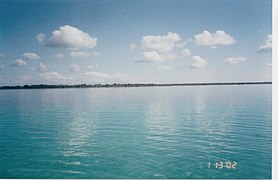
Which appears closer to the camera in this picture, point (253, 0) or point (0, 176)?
point (0, 176)

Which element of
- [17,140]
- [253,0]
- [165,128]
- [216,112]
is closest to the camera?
[253,0]

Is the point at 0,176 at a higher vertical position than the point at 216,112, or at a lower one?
lower

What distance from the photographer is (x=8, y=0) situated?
7633mm

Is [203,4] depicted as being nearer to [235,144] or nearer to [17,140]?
[235,144]

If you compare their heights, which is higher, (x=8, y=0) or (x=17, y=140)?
(x=8, y=0)

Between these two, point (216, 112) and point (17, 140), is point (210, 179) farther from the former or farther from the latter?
point (216, 112)

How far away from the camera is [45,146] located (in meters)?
7.44

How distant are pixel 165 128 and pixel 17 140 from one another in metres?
4.63

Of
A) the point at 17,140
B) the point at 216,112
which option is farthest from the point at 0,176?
the point at 216,112
